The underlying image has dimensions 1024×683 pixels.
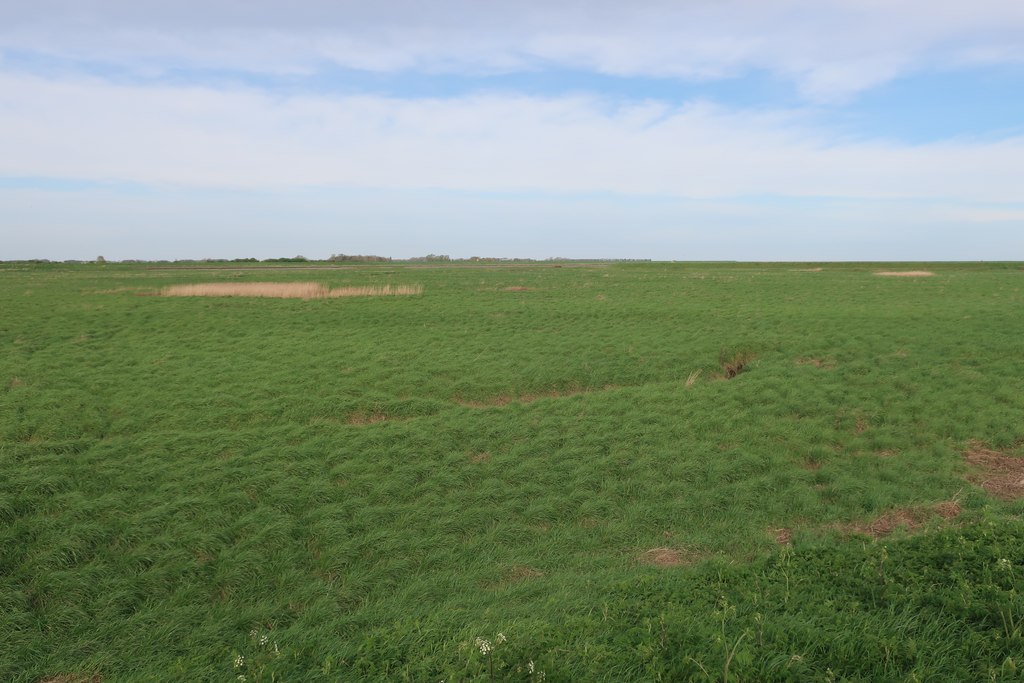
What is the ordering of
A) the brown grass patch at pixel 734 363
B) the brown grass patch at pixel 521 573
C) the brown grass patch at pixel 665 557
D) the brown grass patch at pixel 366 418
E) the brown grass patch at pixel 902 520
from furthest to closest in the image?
1. the brown grass patch at pixel 734 363
2. the brown grass patch at pixel 366 418
3. the brown grass patch at pixel 902 520
4. the brown grass patch at pixel 665 557
5. the brown grass patch at pixel 521 573

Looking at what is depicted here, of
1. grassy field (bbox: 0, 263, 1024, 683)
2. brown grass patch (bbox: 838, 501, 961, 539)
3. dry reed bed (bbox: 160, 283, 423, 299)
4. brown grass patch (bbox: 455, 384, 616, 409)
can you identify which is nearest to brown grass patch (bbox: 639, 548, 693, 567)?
grassy field (bbox: 0, 263, 1024, 683)

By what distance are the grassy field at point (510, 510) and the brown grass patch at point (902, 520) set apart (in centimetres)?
8

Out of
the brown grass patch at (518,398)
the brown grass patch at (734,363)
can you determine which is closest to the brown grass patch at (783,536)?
the brown grass patch at (518,398)

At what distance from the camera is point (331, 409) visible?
14.9 meters

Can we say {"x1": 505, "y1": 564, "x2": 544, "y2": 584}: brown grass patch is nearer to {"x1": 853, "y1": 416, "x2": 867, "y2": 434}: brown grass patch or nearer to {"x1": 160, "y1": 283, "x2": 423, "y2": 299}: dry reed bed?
{"x1": 853, "y1": 416, "x2": 867, "y2": 434}: brown grass patch

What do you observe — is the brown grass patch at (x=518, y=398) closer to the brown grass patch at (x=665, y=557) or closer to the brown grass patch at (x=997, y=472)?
the brown grass patch at (x=665, y=557)

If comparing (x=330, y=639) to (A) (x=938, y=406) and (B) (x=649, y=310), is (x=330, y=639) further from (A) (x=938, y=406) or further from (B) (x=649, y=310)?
(B) (x=649, y=310)

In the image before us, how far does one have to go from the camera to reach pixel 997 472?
39.1ft

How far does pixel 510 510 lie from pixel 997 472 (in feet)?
35.5

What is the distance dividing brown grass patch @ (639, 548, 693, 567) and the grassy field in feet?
0.17

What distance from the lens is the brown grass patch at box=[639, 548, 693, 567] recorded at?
8709mm

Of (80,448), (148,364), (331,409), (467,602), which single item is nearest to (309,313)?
(148,364)

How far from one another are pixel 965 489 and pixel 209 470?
1544 centimetres

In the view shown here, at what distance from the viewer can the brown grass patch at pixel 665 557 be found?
871cm
